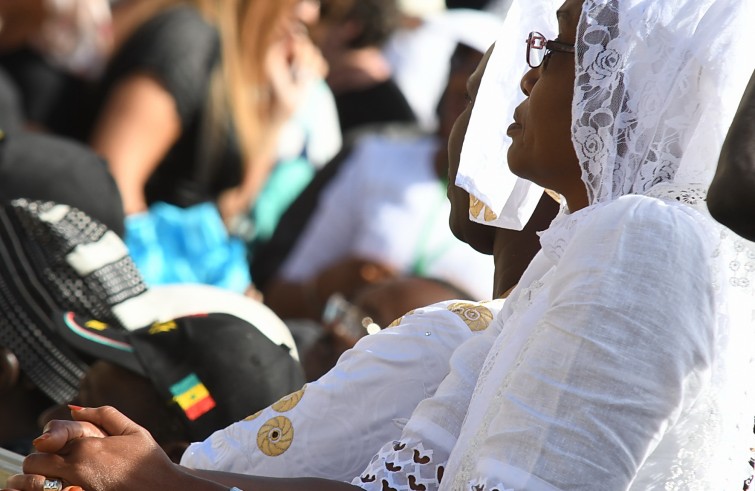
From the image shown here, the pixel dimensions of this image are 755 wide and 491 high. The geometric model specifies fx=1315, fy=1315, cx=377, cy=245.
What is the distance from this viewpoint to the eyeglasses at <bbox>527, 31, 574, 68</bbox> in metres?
2.04

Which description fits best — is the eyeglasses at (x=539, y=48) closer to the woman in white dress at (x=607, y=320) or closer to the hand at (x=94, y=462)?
the woman in white dress at (x=607, y=320)

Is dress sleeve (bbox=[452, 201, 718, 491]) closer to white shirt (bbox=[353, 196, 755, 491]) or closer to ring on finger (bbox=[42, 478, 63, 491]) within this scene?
white shirt (bbox=[353, 196, 755, 491])

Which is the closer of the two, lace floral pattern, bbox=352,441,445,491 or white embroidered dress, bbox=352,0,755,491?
white embroidered dress, bbox=352,0,755,491

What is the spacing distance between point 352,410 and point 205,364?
1.98 feet

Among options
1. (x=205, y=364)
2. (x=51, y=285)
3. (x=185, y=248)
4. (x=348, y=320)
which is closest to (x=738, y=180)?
(x=205, y=364)

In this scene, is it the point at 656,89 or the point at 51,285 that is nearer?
the point at 656,89

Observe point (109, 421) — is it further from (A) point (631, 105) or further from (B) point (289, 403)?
(A) point (631, 105)

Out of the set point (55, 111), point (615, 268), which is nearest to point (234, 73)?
point (55, 111)

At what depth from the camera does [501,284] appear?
8.32 feet

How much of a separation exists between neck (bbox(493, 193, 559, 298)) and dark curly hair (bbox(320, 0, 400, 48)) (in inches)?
145

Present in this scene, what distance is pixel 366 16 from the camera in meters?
6.18

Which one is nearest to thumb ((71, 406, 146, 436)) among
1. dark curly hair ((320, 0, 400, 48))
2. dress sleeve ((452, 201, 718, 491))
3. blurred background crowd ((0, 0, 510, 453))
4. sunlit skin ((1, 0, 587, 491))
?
sunlit skin ((1, 0, 587, 491))

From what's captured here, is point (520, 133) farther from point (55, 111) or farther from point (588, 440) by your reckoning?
point (55, 111)

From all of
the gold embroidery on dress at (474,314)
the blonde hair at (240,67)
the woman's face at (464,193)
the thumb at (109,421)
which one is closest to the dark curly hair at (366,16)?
the blonde hair at (240,67)
